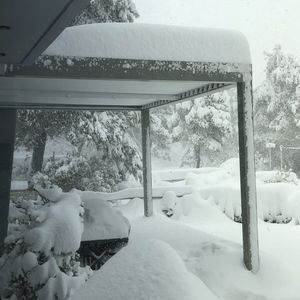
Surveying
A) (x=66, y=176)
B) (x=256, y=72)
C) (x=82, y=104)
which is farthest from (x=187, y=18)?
(x=82, y=104)

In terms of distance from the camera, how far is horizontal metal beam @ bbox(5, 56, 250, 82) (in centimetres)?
488

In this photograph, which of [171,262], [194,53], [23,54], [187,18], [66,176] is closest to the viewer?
[171,262]

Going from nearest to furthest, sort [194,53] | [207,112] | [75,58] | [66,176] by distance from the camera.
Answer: [75,58] → [194,53] → [66,176] → [207,112]

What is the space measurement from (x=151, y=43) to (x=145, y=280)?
3.81 m

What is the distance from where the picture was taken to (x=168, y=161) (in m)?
27.7

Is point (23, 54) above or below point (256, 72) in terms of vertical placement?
below

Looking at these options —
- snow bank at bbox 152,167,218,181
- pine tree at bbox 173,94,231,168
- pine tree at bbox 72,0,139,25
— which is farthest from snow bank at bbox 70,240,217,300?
snow bank at bbox 152,167,218,181

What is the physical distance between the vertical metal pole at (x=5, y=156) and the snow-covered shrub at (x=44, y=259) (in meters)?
3.59

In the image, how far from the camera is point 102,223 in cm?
643

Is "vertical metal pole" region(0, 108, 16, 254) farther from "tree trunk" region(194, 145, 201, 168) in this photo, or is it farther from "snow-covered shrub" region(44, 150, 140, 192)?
"tree trunk" region(194, 145, 201, 168)

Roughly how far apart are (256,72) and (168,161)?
7.53 m

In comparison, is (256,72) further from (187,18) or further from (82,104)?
(82,104)

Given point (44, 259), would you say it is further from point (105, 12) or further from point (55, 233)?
point (105, 12)

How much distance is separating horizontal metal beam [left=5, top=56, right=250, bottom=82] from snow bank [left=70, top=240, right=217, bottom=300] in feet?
9.81
